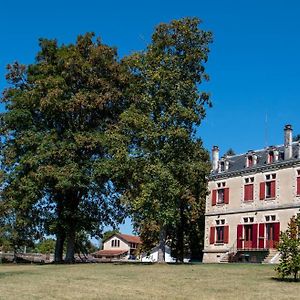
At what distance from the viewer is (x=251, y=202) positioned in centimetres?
4694

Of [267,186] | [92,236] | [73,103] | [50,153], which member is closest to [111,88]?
[73,103]

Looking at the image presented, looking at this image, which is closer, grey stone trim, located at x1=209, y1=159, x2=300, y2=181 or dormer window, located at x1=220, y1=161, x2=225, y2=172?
grey stone trim, located at x1=209, y1=159, x2=300, y2=181

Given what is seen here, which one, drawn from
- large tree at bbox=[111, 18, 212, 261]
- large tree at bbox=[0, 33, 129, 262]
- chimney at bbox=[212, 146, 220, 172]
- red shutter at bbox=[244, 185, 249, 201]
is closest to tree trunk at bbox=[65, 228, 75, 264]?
large tree at bbox=[0, 33, 129, 262]

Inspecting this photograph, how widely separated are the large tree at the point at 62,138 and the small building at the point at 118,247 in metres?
52.7

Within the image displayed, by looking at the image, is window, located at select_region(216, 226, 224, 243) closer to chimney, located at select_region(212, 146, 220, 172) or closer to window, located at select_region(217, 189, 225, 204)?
window, located at select_region(217, 189, 225, 204)

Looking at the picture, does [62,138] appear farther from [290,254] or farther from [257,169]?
[290,254]

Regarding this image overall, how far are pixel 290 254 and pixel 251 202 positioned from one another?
1082 inches

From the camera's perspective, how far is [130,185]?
122 feet

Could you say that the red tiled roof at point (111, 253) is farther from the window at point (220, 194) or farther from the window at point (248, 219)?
the window at point (248, 219)

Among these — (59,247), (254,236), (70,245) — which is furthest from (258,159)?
(59,247)

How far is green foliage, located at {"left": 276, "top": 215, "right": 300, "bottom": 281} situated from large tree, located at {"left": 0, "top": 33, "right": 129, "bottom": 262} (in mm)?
16750

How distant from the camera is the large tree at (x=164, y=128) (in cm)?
3247

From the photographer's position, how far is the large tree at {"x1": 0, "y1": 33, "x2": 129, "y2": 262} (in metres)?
36.0

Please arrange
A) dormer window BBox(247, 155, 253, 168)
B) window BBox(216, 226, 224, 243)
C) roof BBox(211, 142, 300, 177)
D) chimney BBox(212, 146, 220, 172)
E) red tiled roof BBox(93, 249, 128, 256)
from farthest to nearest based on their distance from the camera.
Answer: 1. red tiled roof BBox(93, 249, 128, 256)
2. chimney BBox(212, 146, 220, 172)
3. window BBox(216, 226, 224, 243)
4. dormer window BBox(247, 155, 253, 168)
5. roof BBox(211, 142, 300, 177)
